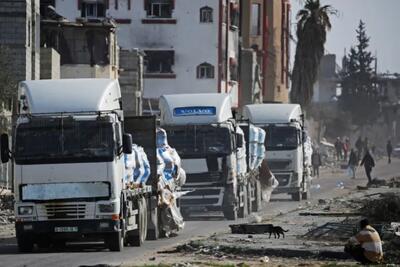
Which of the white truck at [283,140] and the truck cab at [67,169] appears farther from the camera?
the white truck at [283,140]

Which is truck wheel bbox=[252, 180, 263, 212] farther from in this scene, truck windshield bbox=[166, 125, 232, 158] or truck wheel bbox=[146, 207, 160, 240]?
truck wheel bbox=[146, 207, 160, 240]

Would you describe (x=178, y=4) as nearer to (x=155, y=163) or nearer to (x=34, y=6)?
(x=34, y=6)

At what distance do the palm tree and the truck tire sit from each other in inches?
2729

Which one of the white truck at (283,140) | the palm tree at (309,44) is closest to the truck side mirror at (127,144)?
the white truck at (283,140)

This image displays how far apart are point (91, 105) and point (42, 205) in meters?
2.09

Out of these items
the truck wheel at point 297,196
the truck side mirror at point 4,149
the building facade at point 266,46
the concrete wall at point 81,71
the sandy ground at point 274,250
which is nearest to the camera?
the sandy ground at point 274,250

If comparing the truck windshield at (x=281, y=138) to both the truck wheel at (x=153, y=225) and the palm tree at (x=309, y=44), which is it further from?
the palm tree at (x=309, y=44)

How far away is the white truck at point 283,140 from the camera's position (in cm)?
4941

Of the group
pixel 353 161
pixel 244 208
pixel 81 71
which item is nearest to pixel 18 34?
pixel 81 71

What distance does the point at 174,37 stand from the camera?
82.5 m

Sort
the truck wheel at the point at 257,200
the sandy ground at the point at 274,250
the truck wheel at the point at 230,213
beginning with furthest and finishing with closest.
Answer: the truck wheel at the point at 257,200
the truck wheel at the point at 230,213
the sandy ground at the point at 274,250

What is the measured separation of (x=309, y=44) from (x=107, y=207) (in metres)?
72.9

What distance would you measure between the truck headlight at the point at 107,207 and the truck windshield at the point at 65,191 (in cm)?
15

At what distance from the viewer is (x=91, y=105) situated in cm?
2645
